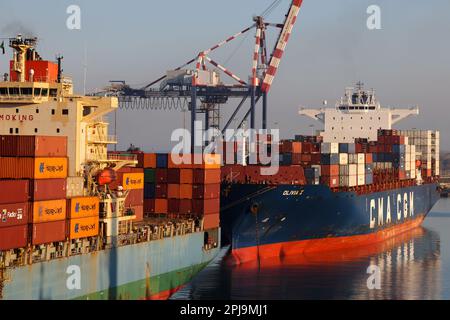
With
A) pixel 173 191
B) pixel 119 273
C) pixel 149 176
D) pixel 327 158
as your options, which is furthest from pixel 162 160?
pixel 327 158

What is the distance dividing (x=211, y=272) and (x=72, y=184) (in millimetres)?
17443

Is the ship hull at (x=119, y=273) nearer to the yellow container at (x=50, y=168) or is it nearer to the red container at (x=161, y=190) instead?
the red container at (x=161, y=190)

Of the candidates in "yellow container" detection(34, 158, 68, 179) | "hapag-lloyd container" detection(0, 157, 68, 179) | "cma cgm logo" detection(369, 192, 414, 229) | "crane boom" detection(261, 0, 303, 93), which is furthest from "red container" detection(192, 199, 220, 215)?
"crane boom" detection(261, 0, 303, 93)

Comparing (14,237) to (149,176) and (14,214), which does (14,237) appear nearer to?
(14,214)

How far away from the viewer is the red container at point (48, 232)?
101ft

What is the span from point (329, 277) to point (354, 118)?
37.8 meters

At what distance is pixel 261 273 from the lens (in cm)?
5066

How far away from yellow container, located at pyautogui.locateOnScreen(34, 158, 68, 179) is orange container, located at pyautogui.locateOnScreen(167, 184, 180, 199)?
11.5m

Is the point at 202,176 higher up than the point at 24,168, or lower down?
lower down

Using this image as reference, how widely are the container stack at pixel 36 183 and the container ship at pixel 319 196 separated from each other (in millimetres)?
21418

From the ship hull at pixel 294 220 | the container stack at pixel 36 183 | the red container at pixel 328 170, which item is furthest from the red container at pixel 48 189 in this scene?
the red container at pixel 328 170

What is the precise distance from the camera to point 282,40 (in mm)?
82125

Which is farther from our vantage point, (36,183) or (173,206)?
(173,206)
